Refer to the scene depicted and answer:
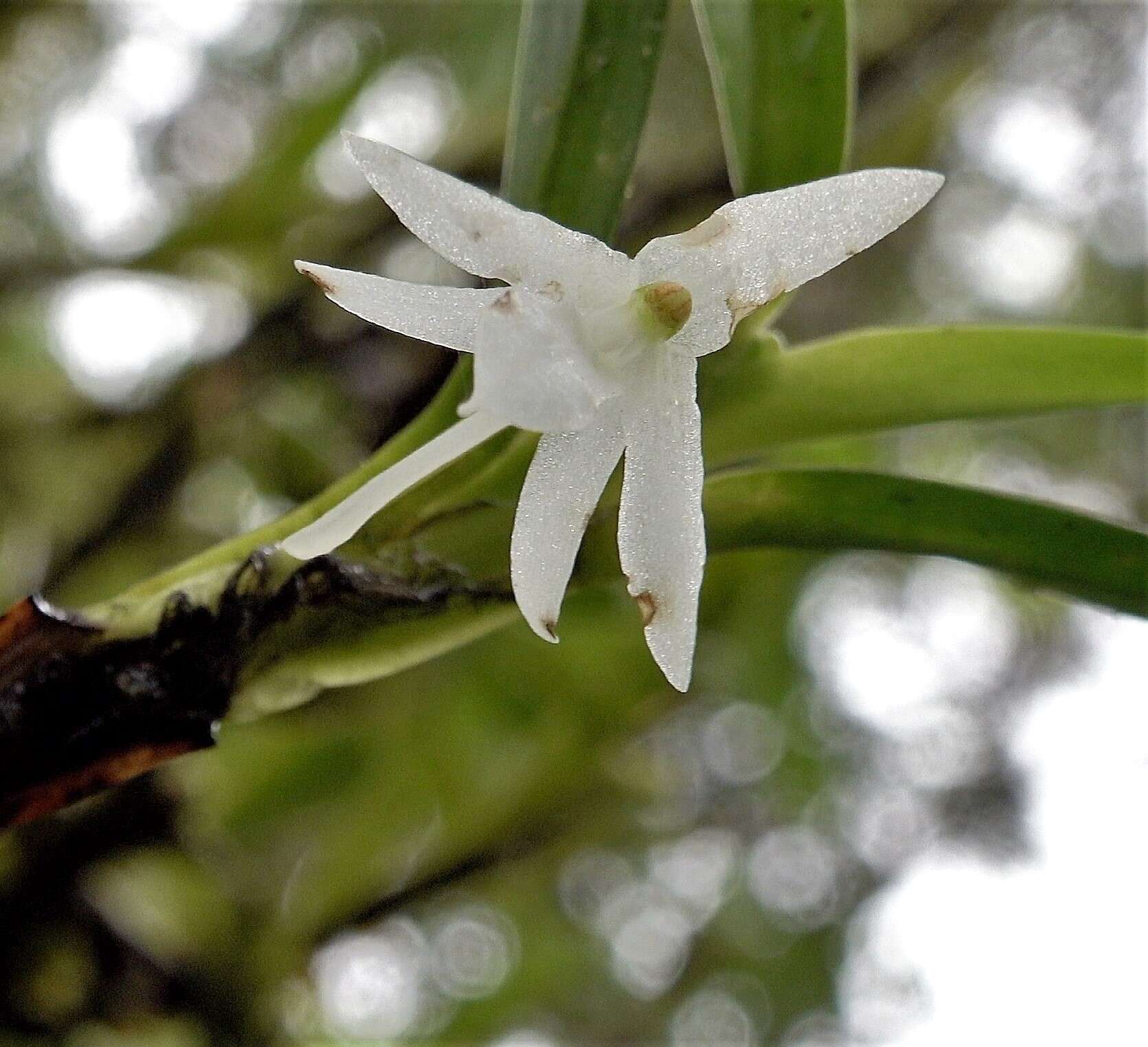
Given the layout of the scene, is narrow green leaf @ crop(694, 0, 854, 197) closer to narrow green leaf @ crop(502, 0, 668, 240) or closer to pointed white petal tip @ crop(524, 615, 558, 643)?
narrow green leaf @ crop(502, 0, 668, 240)

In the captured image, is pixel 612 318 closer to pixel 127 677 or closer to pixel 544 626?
pixel 544 626

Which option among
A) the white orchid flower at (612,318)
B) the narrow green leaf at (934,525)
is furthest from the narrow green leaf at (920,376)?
the white orchid flower at (612,318)

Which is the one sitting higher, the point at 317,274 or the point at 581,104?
the point at 581,104

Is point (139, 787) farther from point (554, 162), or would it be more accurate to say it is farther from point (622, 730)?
point (554, 162)

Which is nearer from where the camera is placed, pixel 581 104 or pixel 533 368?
pixel 533 368

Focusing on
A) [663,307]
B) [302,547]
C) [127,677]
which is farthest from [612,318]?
[127,677]

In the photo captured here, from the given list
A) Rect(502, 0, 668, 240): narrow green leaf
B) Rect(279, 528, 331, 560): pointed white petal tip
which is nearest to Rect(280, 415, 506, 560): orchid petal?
Rect(279, 528, 331, 560): pointed white petal tip
